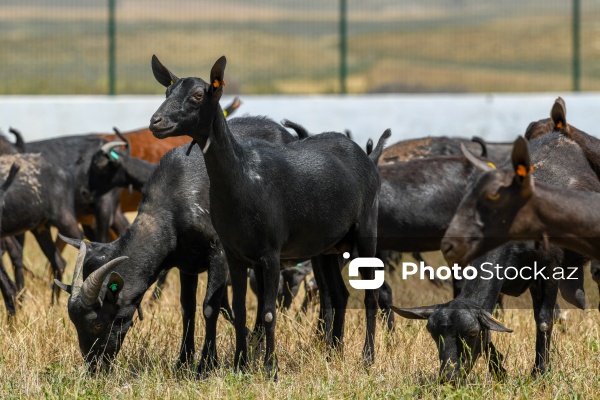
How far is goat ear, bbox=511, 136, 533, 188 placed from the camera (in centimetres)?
587

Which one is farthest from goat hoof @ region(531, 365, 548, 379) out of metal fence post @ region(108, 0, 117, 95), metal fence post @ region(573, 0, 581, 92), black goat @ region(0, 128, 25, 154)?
metal fence post @ region(108, 0, 117, 95)

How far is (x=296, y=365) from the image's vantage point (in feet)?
27.5

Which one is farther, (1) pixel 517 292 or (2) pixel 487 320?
(1) pixel 517 292

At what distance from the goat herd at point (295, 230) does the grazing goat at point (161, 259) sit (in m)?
0.01

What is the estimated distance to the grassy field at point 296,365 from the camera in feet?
24.2

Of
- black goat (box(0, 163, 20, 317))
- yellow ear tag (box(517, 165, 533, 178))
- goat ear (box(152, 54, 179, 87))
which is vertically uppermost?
goat ear (box(152, 54, 179, 87))

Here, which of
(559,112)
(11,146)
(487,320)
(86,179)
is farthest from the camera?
(86,179)

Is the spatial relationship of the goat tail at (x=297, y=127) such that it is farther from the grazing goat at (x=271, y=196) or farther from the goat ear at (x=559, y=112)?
the goat ear at (x=559, y=112)

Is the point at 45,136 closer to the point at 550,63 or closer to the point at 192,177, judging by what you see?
the point at 192,177

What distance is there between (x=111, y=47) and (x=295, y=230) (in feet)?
39.2

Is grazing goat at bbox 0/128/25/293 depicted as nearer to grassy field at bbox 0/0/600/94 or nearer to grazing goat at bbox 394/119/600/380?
grazing goat at bbox 394/119/600/380

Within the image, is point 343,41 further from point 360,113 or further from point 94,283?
point 94,283

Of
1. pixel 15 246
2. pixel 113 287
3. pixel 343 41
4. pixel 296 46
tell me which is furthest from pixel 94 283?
pixel 296 46

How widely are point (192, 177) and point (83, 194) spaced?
4934 millimetres
